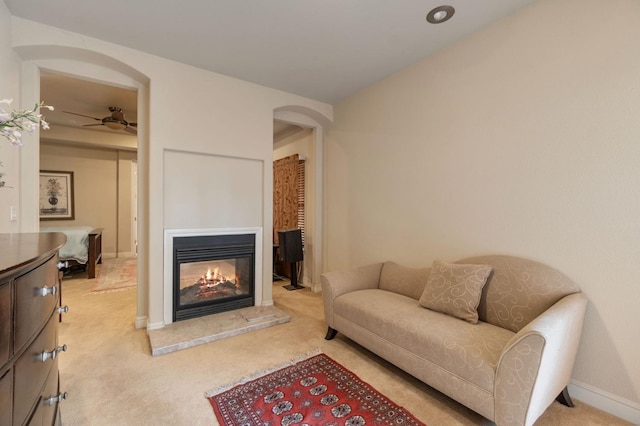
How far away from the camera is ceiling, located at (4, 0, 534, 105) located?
6.84 ft

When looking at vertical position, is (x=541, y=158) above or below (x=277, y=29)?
below

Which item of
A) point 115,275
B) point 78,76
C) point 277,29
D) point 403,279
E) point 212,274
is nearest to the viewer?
point 277,29

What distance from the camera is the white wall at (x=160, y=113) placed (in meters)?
2.46

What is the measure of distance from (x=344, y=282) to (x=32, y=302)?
2.20 m

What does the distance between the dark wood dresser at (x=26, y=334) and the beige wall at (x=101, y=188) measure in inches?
250

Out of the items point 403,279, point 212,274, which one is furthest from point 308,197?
point 403,279

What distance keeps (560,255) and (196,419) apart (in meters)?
2.59

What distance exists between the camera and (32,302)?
0.97 m

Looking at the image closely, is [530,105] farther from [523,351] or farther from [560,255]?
[523,351]

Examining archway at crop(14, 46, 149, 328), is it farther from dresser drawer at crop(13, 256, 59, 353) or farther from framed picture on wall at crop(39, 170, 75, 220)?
framed picture on wall at crop(39, 170, 75, 220)

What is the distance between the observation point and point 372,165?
3395 mm

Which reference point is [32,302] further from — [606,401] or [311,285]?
[311,285]

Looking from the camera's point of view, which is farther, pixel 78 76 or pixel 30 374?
pixel 78 76

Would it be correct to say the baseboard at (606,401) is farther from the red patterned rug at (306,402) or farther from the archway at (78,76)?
the archway at (78,76)
